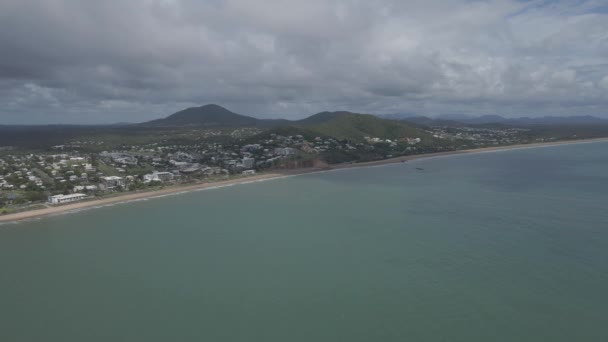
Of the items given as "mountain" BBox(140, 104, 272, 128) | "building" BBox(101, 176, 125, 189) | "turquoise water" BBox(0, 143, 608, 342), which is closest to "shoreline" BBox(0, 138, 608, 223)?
"turquoise water" BBox(0, 143, 608, 342)

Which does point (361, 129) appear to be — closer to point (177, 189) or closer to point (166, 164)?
point (166, 164)

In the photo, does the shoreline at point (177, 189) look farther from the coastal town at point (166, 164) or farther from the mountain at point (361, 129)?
the mountain at point (361, 129)

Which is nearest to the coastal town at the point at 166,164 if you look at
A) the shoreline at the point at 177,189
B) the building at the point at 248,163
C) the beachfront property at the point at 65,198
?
the beachfront property at the point at 65,198

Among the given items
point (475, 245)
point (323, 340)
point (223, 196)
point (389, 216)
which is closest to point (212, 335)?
point (323, 340)

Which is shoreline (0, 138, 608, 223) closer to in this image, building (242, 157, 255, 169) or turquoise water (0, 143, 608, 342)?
turquoise water (0, 143, 608, 342)

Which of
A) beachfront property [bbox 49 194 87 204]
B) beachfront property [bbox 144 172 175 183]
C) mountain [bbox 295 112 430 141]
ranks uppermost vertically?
mountain [bbox 295 112 430 141]

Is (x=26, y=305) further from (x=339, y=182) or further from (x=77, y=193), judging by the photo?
(x=339, y=182)
